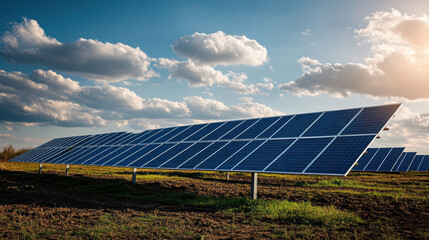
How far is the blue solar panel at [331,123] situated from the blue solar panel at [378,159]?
100 ft

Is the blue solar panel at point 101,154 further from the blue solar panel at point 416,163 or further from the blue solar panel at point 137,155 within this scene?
the blue solar panel at point 416,163

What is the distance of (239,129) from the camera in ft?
64.1

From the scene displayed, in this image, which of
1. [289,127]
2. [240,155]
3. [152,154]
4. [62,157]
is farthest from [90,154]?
[289,127]

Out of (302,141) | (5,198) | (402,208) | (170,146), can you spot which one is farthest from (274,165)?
(5,198)

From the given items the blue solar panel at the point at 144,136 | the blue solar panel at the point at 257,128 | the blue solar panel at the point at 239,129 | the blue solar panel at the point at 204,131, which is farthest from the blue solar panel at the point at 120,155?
the blue solar panel at the point at 257,128

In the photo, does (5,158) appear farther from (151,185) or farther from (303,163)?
(303,163)

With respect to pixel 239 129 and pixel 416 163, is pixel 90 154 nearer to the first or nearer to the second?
pixel 239 129

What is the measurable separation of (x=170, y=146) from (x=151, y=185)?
3.00m

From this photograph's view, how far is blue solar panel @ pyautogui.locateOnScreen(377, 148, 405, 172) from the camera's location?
141 ft

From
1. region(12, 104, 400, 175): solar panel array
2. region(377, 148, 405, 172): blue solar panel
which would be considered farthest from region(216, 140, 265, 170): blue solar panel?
region(377, 148, 405, 172): blue solar panel

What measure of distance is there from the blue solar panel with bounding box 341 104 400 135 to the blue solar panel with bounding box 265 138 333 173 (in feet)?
4.23

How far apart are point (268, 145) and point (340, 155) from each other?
3795 millimetres

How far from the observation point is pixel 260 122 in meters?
19.5

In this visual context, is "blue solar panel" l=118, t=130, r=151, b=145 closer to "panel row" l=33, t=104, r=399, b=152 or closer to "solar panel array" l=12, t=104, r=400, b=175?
"panel row" l=33, t=104, r=399, b=152
